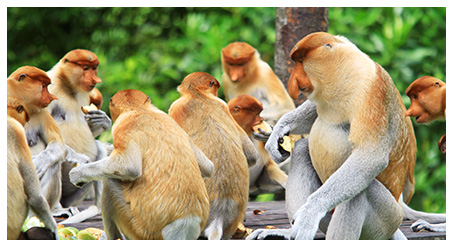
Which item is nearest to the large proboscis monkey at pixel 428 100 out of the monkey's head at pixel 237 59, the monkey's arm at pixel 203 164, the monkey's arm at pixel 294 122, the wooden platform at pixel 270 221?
the wooden platform at pixel 270 221

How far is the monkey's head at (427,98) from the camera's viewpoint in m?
3.62

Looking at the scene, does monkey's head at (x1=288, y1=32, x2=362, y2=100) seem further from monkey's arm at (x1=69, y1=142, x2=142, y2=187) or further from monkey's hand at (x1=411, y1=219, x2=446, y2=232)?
monkey's hand at (x1=411, y1=219, x2=446, y2=232)

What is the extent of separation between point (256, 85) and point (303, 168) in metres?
3.04

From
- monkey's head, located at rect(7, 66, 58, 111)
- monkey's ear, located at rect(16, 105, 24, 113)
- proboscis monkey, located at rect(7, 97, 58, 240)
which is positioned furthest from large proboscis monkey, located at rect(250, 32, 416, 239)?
monkey's head, located at rect(7, 66, 58, 111)

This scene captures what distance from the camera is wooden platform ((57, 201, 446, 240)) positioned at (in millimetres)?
3260

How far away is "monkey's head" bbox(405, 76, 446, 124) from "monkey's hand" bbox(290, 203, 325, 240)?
1.43m

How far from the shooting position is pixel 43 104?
3447 mm

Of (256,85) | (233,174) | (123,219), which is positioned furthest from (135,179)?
(256,85)

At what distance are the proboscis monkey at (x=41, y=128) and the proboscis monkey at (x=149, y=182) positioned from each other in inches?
33.9

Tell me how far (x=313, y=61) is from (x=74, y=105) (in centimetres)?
238

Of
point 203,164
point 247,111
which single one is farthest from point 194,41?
point 203,164

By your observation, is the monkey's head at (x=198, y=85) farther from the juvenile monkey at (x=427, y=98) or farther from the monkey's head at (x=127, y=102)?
the juvenile monkey at (x=427, y=98)

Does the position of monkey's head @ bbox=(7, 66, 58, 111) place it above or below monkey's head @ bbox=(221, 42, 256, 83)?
above

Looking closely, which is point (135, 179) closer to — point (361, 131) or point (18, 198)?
point (18, 198)
